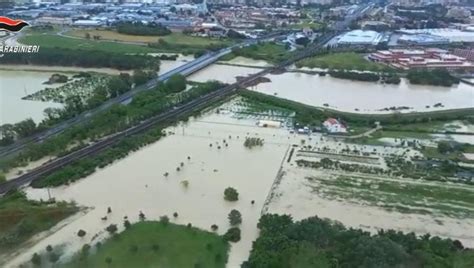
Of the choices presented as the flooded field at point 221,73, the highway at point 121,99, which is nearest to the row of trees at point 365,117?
the flooded field at point 221,73

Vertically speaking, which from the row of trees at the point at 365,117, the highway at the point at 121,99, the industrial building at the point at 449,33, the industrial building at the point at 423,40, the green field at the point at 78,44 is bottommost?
the green field at the point at 78,44

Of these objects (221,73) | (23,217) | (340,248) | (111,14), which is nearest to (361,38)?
(221,73)

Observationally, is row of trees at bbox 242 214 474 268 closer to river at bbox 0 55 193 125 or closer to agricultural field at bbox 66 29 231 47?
river at bbox 0 55 193 125

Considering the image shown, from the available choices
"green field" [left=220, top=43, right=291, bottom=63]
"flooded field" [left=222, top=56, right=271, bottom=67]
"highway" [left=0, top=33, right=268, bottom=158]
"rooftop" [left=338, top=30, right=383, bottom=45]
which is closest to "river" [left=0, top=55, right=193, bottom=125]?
"highway" [left=0, top=33, right=268, bottom=158]

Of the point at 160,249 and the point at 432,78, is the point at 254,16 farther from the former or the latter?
the point at 160,249

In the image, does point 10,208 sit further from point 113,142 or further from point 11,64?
point 11,64

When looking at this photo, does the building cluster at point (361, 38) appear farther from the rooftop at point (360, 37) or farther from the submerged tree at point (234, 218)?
the submerged tree at point (234, 218)
